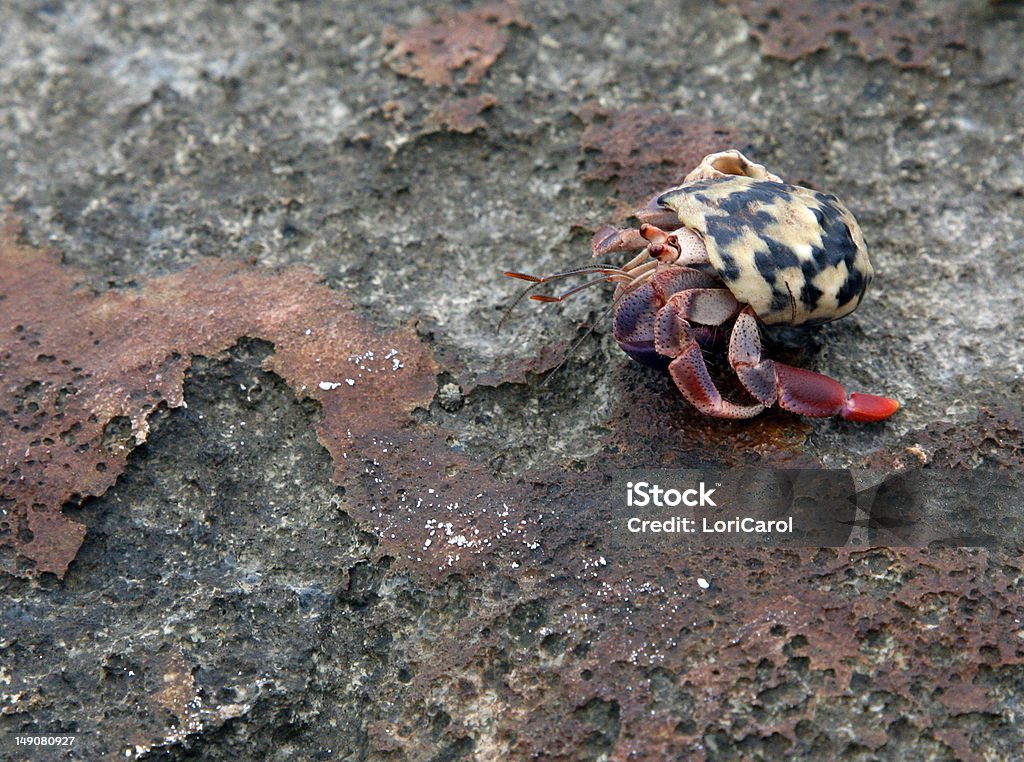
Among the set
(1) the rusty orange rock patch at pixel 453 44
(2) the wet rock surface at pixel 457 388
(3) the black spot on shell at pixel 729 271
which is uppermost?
(1) the rusty orange rock patch at pixel 453 44

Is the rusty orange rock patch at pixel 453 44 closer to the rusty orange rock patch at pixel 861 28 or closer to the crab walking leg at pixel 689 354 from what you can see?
the rusty orange rock patch at pixel 861 28

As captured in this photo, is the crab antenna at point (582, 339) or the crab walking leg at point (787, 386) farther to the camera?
the crab antenna at point (582, 339)

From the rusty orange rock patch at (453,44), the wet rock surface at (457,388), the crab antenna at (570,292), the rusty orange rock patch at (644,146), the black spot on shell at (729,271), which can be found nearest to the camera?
the wet rock surface at (457,388)

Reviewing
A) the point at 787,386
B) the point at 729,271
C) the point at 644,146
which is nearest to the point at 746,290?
the point at 729,271

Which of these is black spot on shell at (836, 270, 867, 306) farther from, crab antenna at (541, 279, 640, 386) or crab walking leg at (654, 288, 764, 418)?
crab antenna at (541, 279, 640, 386)

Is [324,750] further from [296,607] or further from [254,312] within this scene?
[254,312]

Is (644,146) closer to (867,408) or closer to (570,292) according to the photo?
(570,292)

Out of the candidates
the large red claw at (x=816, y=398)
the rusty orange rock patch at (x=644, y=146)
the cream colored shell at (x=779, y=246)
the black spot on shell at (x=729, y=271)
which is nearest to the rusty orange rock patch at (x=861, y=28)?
the rusty orange rock patch at (x=644, y=146)
